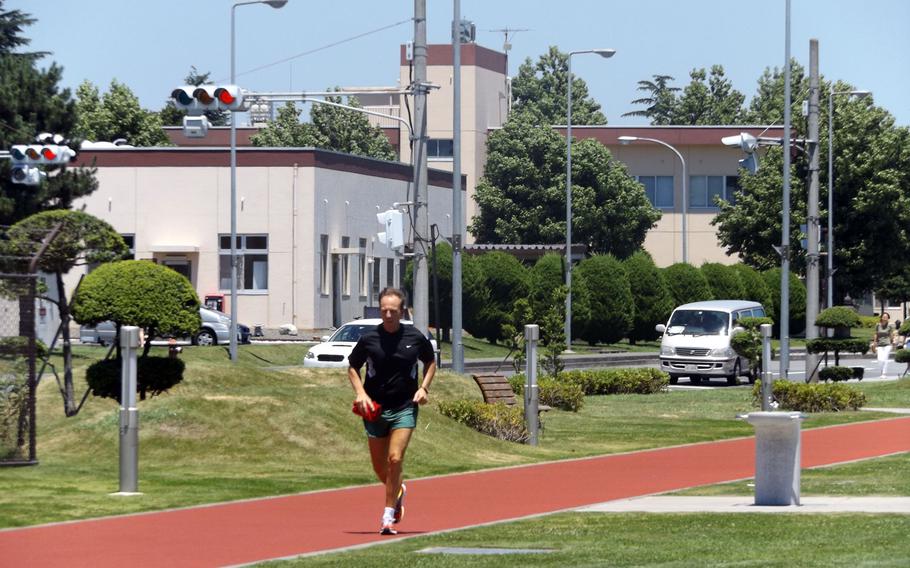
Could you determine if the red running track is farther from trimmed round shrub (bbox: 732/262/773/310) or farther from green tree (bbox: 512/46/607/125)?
green tree (bbox: 512/46/607/125)

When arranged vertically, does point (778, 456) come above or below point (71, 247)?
below

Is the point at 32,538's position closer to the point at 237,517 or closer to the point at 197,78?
the point at 237,517

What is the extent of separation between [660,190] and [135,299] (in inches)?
3060

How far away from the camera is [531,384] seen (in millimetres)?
23641

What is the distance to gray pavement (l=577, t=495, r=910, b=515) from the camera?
15055mm

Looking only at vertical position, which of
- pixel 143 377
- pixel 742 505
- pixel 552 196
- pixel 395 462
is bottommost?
pixel 742 505

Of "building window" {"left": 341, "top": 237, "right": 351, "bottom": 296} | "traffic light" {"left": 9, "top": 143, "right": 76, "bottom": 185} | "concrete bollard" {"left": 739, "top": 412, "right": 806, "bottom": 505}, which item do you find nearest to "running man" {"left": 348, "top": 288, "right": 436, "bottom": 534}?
"concrete bollard" {"left": 739, "top": 412, "right": 806, "bottom": 505}

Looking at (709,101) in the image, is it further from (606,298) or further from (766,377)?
(766,377)

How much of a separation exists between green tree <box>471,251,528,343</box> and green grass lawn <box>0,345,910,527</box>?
111ft

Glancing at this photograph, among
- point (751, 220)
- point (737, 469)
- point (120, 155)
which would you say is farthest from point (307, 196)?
point (737, 469)

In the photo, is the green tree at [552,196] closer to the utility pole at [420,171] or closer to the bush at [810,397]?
the utility pole at [420,171]

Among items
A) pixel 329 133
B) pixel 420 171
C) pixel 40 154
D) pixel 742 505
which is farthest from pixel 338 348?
pixel 329 133

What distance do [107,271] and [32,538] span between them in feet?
32.7

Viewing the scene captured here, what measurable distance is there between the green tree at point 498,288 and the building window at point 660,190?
36849mm
